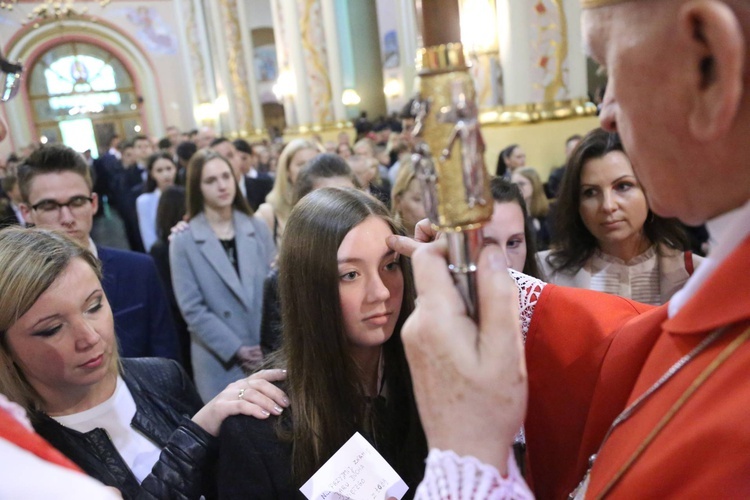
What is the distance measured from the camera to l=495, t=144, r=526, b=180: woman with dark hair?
5070 mm

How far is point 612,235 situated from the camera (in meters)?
2.19

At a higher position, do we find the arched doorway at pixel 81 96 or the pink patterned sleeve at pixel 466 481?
the arched doorway at pixel 81 96

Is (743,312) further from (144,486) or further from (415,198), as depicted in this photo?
(415,198)

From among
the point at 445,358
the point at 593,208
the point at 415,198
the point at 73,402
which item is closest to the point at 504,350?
the point at 445,358

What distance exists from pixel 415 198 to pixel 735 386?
238 centimetres

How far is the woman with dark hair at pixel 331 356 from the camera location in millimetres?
1319

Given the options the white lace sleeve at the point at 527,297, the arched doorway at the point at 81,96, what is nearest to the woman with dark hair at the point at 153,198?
the white lace sleeve at the point at 527,297

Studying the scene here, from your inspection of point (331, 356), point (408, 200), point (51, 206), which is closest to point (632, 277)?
point (408, 200)

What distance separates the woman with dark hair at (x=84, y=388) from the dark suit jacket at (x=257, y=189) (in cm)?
392

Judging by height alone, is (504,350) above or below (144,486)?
above

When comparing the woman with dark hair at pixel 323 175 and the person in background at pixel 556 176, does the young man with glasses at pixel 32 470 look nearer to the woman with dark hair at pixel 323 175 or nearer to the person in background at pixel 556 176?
the woman with dark hair at pixel 323 175

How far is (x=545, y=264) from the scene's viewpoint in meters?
2.40

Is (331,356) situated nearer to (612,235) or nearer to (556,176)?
(612,235)

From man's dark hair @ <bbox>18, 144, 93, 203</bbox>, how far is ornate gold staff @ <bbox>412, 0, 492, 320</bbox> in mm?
2286
